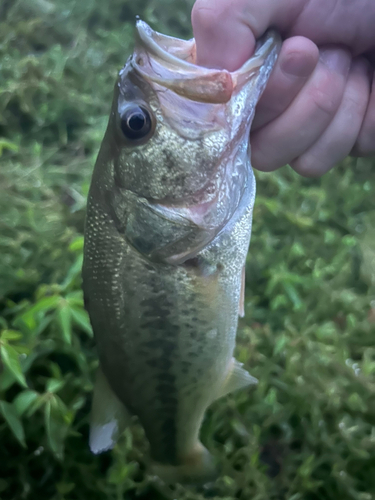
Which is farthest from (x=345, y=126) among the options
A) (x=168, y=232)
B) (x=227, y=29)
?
(x=168, y=232)

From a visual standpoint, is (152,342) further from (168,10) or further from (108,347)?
(168,10)

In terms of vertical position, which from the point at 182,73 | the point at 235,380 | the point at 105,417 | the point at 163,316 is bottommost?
the point at 105,417

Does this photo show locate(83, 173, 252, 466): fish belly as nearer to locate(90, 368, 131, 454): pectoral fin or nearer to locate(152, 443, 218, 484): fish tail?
locate(90, 368, 131, 454): pectoral fin

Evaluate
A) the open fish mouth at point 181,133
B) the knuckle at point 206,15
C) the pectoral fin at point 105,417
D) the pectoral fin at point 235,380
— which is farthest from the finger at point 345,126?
the pectoral fin at point 105,417

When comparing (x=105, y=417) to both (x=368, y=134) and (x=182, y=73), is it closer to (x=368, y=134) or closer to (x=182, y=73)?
(x=182, y=73)

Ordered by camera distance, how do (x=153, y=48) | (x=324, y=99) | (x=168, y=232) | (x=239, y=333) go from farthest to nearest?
(x=239, y=333) < (x=324, y=99) < (x=168, y=232) < (x=153, y=48)

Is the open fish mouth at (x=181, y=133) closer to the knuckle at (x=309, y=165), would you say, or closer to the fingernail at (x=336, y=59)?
the fingernail at (x=336, y=59)

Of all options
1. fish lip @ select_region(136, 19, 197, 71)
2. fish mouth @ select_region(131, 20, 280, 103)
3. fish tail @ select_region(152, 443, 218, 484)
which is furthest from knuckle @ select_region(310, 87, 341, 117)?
fish tail @ select_region(152, 443, 218, 484)
